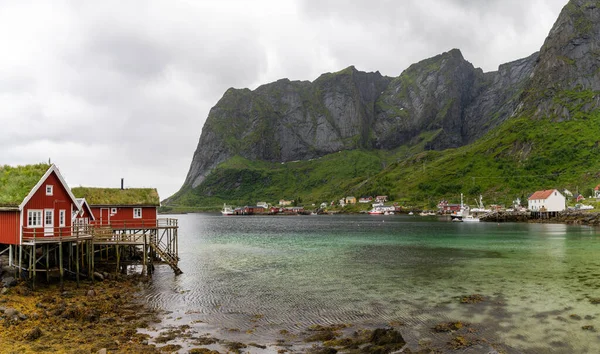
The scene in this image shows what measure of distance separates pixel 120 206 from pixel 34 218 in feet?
55.5

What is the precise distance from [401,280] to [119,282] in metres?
28.3

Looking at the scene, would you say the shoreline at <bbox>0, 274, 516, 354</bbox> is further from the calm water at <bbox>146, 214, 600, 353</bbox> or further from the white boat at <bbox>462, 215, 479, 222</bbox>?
the white boat at <bbox>462, 215, 479, 222</bbox>

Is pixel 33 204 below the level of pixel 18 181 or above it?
below

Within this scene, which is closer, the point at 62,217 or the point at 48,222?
the point at 48,222

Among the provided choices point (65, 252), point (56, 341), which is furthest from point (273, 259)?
point (56, 341)

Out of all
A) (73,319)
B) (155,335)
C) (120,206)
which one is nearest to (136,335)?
(155,335)

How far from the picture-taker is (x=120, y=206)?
175 ft

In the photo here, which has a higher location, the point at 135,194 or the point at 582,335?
the point at 135,194

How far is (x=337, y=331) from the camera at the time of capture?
85.1 ft

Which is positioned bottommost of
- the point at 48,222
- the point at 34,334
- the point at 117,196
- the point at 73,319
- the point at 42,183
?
the point at 73,319

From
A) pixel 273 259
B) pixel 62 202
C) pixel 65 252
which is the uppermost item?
pixel 62 202

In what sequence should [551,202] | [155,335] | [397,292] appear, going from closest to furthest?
[155,335] → [397,292] → [551,202]

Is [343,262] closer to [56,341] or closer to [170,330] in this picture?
[170,330]

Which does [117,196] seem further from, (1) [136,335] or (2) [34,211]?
(1) [136,335]
